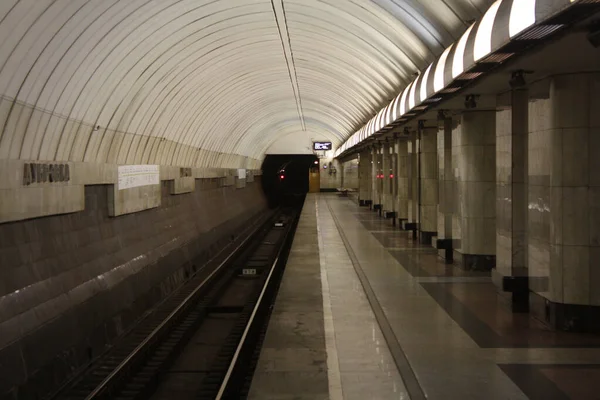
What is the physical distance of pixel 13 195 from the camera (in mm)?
8508

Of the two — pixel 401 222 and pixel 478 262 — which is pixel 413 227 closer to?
pixel 401 222

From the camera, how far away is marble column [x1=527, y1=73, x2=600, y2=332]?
316 inches

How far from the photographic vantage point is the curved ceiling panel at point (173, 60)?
8.66 meters

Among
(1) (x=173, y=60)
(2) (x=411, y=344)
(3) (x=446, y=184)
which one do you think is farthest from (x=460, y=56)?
(1) (x=173, y=60)

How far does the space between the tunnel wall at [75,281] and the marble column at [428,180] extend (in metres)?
6.82

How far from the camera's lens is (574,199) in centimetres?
813

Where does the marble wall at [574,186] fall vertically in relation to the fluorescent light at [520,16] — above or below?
below

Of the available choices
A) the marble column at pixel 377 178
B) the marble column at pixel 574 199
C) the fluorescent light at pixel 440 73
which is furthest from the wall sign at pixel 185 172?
the marble column at pixel 574 199

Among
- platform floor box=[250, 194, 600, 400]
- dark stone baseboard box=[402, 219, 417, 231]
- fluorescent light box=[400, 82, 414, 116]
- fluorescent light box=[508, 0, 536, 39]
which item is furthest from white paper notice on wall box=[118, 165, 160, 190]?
fluorescent light box=[508, 0, 536, 39]

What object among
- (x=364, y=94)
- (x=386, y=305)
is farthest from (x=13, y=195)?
(x=364, y=94)

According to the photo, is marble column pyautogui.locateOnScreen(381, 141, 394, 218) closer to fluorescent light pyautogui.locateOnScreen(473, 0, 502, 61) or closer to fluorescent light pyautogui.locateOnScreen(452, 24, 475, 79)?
fluorescent light pyautogui.locateOnScreen(452, 24, 475, 79)

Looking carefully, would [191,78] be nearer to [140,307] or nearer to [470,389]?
[140,307]

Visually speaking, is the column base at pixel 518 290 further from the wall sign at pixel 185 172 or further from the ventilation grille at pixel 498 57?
the wall sign at pixel 185 172

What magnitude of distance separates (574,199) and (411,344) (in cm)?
270
